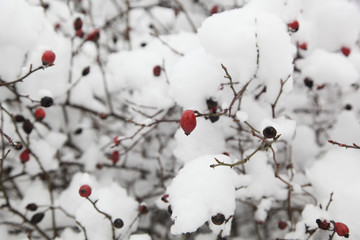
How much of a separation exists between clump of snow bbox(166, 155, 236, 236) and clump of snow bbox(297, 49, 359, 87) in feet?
3.32

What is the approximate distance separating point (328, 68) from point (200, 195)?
4.09ft

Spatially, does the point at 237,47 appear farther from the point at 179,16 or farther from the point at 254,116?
the point at 179,16

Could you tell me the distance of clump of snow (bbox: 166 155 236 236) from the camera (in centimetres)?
129

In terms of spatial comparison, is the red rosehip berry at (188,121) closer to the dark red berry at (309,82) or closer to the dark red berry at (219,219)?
the dark red berry at (219,219)

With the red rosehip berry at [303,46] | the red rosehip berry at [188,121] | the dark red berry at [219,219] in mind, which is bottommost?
the dark red berry at [219,219]

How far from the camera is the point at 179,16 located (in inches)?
131

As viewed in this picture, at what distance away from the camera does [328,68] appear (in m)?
2.01

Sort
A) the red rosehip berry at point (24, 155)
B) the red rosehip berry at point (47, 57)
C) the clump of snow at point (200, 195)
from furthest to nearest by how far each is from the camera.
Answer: the red rosehip berry at point (24, 155), the red rosehip berry at point (47, 57), the clump of snow at point (200, 195)

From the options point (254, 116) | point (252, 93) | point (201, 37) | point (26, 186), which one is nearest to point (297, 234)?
point (254, 116)

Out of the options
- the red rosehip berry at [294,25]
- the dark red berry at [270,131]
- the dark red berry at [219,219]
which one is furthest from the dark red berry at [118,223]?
the red rosehip berry at [294,25]

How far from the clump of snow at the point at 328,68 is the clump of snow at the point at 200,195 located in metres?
1.01

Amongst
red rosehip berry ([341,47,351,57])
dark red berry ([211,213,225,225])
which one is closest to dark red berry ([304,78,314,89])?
red rosehip berry ([341,47,351,57])

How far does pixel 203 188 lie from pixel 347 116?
4.30 ft

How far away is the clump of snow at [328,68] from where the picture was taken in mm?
1960
